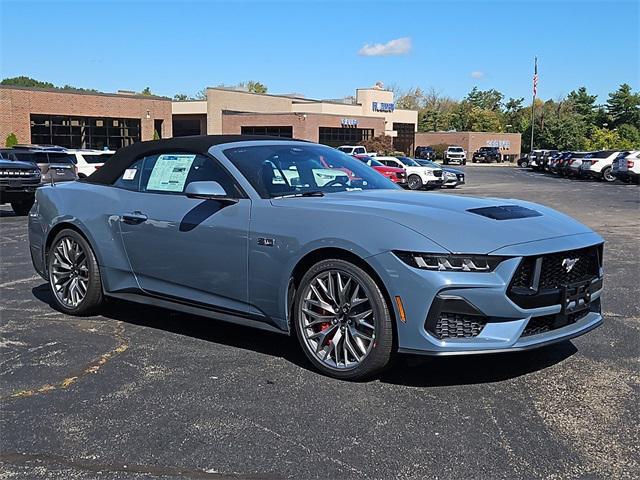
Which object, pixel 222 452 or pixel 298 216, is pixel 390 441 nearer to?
pixel 222 452

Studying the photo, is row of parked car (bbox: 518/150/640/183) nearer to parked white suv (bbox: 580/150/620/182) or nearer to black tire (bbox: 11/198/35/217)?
parked white suv (bbox: 580/150/620/182)

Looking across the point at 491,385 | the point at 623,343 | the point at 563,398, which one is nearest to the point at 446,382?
the point at 491,385

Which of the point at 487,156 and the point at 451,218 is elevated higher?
the point at 487,156

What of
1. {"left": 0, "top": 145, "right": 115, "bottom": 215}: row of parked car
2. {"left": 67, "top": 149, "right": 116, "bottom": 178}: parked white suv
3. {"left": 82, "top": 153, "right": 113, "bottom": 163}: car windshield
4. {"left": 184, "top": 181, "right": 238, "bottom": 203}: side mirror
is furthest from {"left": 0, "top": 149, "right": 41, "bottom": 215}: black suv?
{"left": 184, "top": 181, "right": 238, "bottom": 203}: side mirror

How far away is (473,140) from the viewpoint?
8569 centimetres

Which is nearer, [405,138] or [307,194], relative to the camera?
[307,194]

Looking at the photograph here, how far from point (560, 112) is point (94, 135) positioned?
7225 centimetres

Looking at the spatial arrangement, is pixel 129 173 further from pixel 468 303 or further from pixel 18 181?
pixel 18 181

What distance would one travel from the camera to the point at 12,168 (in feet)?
54.8

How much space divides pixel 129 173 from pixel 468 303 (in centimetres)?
321

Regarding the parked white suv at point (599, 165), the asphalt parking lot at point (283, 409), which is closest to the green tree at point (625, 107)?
the parked white suv at point (599, 165)

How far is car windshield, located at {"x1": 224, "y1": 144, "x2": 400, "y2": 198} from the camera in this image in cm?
514

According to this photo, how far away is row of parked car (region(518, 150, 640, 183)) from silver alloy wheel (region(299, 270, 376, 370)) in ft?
106

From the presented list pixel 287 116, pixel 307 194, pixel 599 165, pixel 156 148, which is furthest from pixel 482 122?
pixel 307 194
